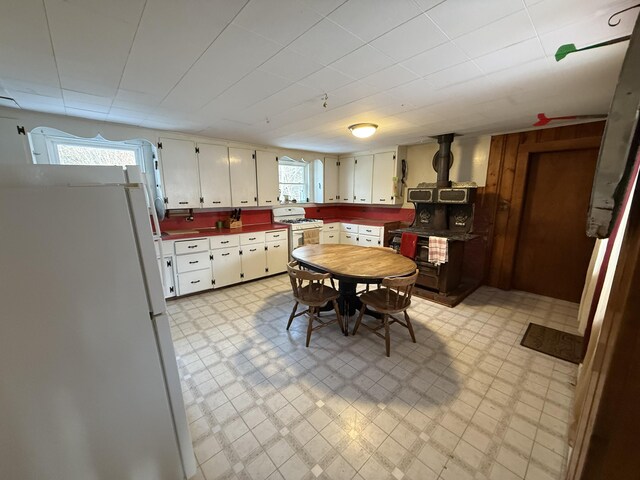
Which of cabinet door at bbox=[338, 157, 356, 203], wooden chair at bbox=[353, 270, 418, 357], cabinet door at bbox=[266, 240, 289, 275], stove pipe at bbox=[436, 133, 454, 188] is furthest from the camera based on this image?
cabinet door at bbox=[338, 157, 356, 203]

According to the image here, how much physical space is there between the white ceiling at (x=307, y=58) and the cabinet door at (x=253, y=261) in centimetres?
211

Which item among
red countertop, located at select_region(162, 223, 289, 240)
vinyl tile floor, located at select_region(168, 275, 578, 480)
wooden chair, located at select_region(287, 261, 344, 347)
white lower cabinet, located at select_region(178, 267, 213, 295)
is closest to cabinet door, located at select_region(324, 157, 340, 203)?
red countertop, located at select_region(162, 223, 289, 240)

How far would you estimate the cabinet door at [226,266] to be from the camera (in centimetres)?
389

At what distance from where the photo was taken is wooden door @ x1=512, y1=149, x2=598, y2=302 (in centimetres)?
327

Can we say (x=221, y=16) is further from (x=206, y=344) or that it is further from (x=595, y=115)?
(x=595, y=115)

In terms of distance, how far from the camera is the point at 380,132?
3.59m

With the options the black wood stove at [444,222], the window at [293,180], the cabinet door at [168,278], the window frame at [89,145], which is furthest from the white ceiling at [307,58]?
the window at [293,180]

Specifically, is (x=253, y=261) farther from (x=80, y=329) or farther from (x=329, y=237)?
(x=80, y=329)

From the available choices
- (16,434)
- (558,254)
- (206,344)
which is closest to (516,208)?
(558,254)

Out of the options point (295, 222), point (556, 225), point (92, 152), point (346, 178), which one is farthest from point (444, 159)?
point (92, 152)

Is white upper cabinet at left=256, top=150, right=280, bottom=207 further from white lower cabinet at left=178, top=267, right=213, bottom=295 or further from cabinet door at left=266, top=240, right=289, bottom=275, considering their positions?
white lower cabinet at left=178, top=267, right=213, bottom=295

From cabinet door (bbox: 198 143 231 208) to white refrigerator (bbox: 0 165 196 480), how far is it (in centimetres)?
309

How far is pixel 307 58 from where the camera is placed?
1.62 meters

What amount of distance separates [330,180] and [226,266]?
119 inches
